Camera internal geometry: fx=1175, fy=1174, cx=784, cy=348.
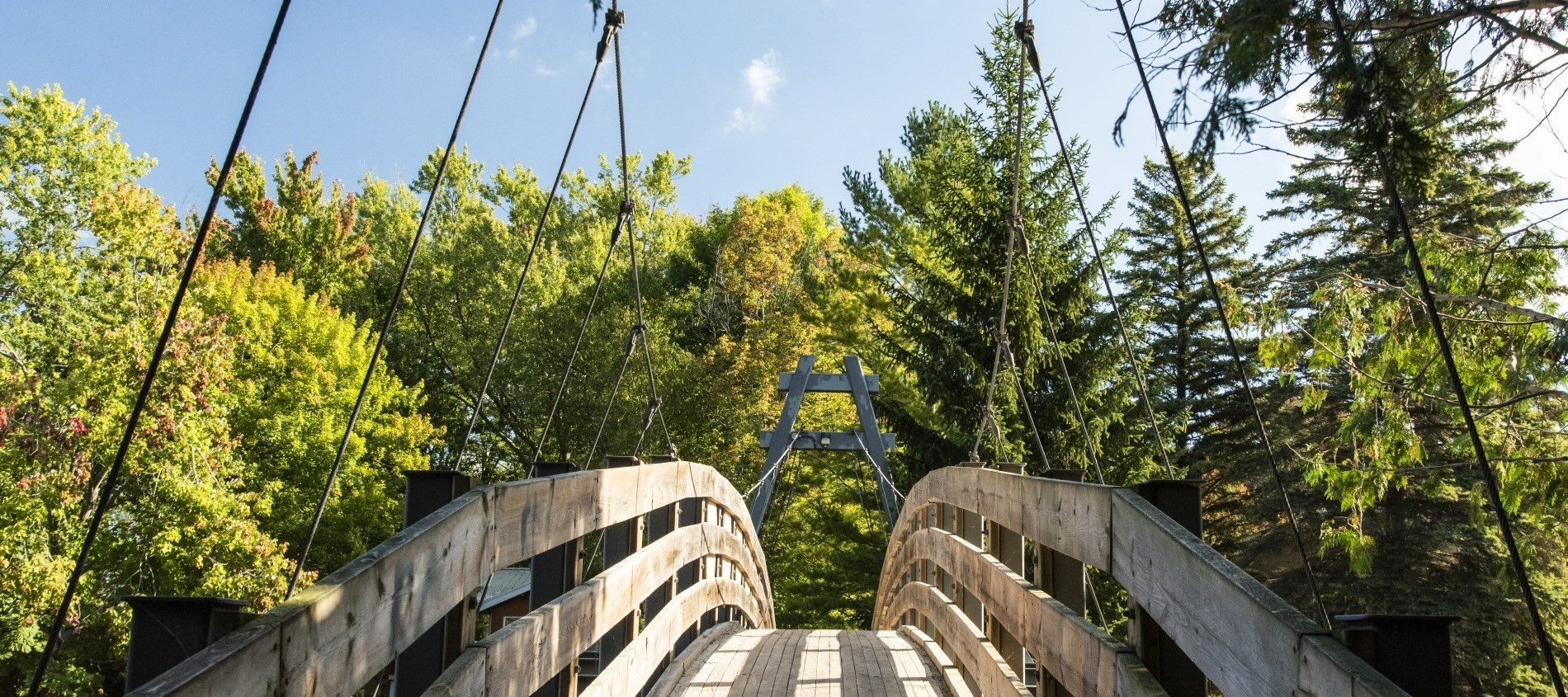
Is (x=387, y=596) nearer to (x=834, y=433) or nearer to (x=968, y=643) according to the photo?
(x=968, y=643)

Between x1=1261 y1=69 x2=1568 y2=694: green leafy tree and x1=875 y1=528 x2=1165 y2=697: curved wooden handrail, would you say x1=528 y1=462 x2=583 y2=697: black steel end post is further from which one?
x1=1261 y1=69 x2=1568 y2=694: green leafy tree

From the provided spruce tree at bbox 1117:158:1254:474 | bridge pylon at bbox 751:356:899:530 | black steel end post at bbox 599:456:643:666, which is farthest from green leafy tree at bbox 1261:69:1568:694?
spruce tree at bbox 1117:158:1254:474

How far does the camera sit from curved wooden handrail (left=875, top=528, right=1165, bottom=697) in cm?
221

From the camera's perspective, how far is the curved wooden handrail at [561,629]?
7.11ft

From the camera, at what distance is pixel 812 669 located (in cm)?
520

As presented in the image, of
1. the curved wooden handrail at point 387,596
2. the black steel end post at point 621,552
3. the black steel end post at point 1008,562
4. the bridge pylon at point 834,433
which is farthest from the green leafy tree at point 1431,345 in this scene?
the bridge pylon at point 834,433

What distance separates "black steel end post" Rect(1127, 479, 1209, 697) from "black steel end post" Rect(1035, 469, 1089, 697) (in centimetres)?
72

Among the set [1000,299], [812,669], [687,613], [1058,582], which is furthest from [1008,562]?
[1000,299]

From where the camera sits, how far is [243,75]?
240cm

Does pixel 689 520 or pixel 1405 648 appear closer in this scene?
pixel 1405 648

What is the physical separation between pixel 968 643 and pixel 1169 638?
2.22m

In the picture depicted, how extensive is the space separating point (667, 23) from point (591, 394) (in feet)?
25.6

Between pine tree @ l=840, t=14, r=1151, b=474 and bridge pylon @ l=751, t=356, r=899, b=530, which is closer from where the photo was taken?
bridge pylon @ l=751, t=356, r=899, b=530

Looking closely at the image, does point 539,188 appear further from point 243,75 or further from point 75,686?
point 243,75
